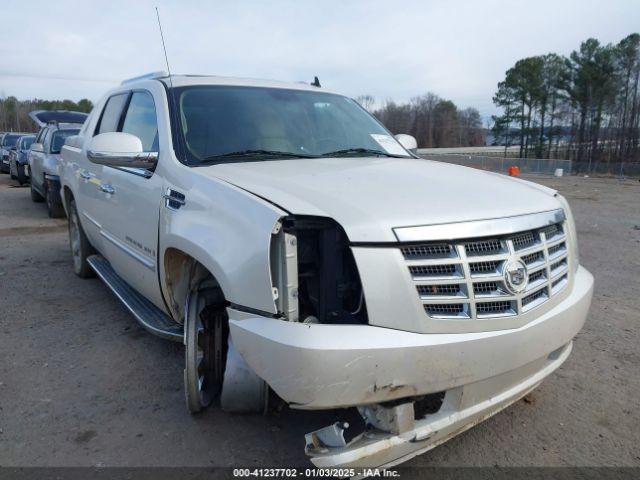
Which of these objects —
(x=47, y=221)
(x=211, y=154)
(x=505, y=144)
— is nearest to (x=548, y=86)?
(x=505, y=144)

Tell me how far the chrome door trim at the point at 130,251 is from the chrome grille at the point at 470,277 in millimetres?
1748

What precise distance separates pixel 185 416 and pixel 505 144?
72.2 meters

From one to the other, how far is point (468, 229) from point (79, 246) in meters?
4.62

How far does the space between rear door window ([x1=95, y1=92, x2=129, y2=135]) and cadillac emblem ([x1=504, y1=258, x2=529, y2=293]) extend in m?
3.31

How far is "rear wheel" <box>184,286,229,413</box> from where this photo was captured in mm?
2760

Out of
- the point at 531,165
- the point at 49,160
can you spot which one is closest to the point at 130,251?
the point at 49,160

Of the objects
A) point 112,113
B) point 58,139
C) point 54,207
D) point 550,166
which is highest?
point 112,113

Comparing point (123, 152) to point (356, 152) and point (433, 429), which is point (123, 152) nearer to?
point (356, 152)

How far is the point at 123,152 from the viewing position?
3.14 metres

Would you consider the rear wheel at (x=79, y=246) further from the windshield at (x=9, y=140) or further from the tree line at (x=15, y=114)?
the tree line at (x=15, y=114)

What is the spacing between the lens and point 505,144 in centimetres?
6938

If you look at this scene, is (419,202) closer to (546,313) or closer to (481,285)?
(481,285)

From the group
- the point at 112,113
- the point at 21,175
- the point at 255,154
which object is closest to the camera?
the point at 255,154

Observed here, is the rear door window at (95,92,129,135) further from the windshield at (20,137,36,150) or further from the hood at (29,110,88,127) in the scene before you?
the windshield at (20,137,36,150)
